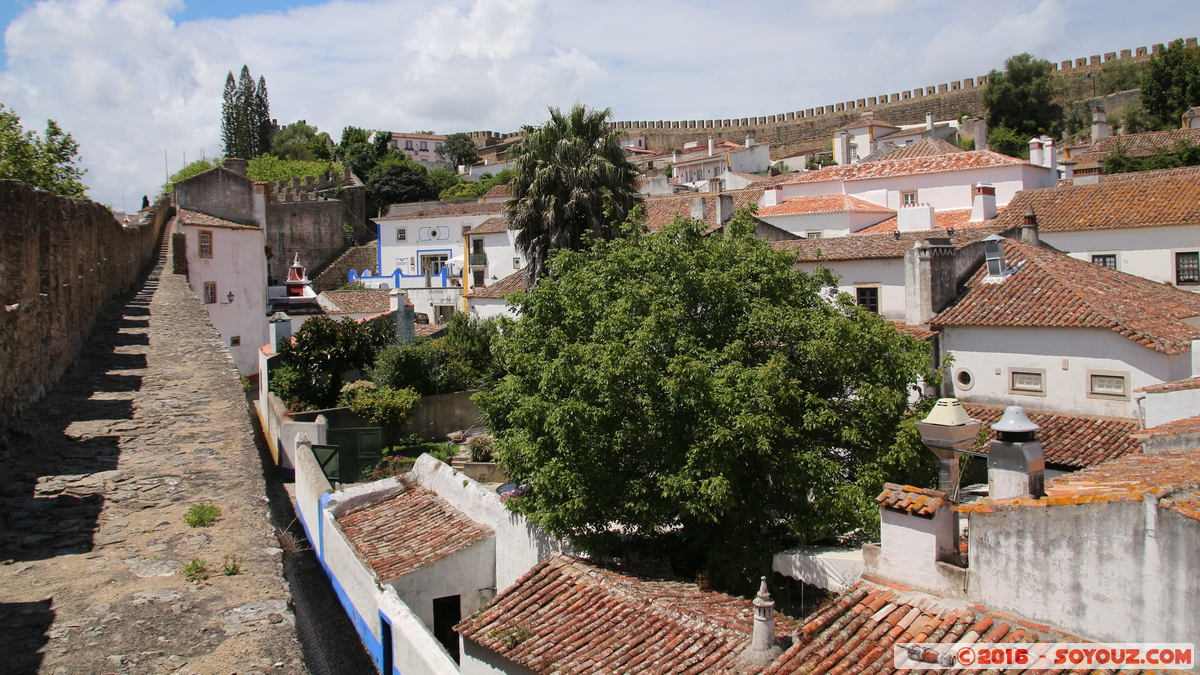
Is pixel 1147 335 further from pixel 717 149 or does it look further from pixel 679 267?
pixel 717 149

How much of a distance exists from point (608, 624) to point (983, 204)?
24.3 m

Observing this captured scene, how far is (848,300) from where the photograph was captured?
13.4 meters

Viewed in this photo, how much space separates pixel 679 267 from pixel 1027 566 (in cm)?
715

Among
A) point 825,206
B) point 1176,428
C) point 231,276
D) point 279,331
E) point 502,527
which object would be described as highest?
point 825,206

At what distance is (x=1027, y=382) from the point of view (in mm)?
18047

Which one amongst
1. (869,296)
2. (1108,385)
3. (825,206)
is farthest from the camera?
(825,206)

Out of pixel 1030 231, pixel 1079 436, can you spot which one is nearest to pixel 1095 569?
pixel 1079 436

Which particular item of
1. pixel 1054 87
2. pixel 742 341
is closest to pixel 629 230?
pixel 742 341

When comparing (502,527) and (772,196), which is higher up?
(772,196)

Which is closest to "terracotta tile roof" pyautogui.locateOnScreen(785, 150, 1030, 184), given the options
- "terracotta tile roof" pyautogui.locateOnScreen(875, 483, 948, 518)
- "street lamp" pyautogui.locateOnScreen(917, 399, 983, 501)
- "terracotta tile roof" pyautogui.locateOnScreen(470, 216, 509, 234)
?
"terracotta tile roof" pyautogui.locateOnScreen(470, 216, 509, 234)

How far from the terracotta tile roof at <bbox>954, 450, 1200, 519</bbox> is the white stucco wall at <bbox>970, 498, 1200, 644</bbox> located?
0.24 feet

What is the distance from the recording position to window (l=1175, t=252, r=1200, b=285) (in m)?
23.3

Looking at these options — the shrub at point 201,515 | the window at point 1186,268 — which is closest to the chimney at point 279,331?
the shrub at point 201,515

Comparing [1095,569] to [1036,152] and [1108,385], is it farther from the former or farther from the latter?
[1036,152]
